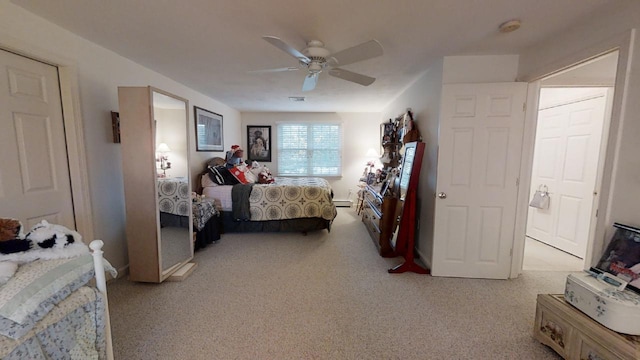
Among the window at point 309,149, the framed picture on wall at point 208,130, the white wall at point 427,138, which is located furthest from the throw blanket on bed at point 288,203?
the window at point 309,149

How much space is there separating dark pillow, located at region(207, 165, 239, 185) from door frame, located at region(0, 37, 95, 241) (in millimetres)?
1807

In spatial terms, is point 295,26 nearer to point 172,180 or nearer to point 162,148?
point 162,148

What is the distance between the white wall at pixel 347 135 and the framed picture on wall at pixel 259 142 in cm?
8

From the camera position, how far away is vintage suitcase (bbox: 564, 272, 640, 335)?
1319 mm

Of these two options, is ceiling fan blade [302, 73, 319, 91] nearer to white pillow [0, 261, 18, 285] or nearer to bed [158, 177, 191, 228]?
bed [158, 177, 191, 228]

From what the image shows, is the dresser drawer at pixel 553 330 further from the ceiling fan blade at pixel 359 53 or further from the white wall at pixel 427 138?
the ceiling fan blade at pixel 359 53

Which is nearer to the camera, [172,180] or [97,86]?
[97,86]

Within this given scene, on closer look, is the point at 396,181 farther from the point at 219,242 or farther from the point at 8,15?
the point at 8,15

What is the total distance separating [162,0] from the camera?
1.64m

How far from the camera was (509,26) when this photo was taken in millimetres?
1903

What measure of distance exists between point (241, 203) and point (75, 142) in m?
2.05

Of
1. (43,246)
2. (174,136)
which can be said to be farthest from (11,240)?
(174,136)

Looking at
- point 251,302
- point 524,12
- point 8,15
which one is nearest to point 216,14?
point 8,15

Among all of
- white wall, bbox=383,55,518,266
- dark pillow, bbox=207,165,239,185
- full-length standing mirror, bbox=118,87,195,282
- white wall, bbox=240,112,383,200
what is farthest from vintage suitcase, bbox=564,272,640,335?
white wall, bbox=240,112,383,200
